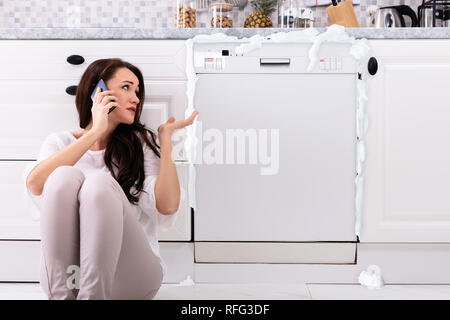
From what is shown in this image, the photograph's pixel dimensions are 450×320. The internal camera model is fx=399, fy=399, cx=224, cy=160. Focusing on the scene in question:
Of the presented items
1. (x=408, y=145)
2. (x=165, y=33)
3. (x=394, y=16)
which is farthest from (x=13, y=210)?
(x=394, y=16)

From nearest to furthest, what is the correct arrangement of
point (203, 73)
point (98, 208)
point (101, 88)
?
point (98, 208) < point (101, 88) < point (203, 73)

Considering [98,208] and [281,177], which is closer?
[98,208]

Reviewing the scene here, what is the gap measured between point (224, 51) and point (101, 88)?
420 millimetres

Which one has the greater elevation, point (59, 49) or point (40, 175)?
point (59, 49)

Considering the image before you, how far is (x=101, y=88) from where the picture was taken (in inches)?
43.0

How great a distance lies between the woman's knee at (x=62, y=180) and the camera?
2.92 ft

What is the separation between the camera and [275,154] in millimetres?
1301

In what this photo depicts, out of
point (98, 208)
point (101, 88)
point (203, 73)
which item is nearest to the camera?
point (98, 208)

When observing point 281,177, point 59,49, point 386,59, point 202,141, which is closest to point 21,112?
point 59,49

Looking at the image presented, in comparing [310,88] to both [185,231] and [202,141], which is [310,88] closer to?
[202,141]

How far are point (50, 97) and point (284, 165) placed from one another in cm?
80

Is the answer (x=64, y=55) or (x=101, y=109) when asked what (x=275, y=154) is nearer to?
(x=101, y=109)

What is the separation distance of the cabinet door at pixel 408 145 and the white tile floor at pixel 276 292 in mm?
161

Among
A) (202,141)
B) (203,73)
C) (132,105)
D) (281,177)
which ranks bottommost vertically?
(281,177)
